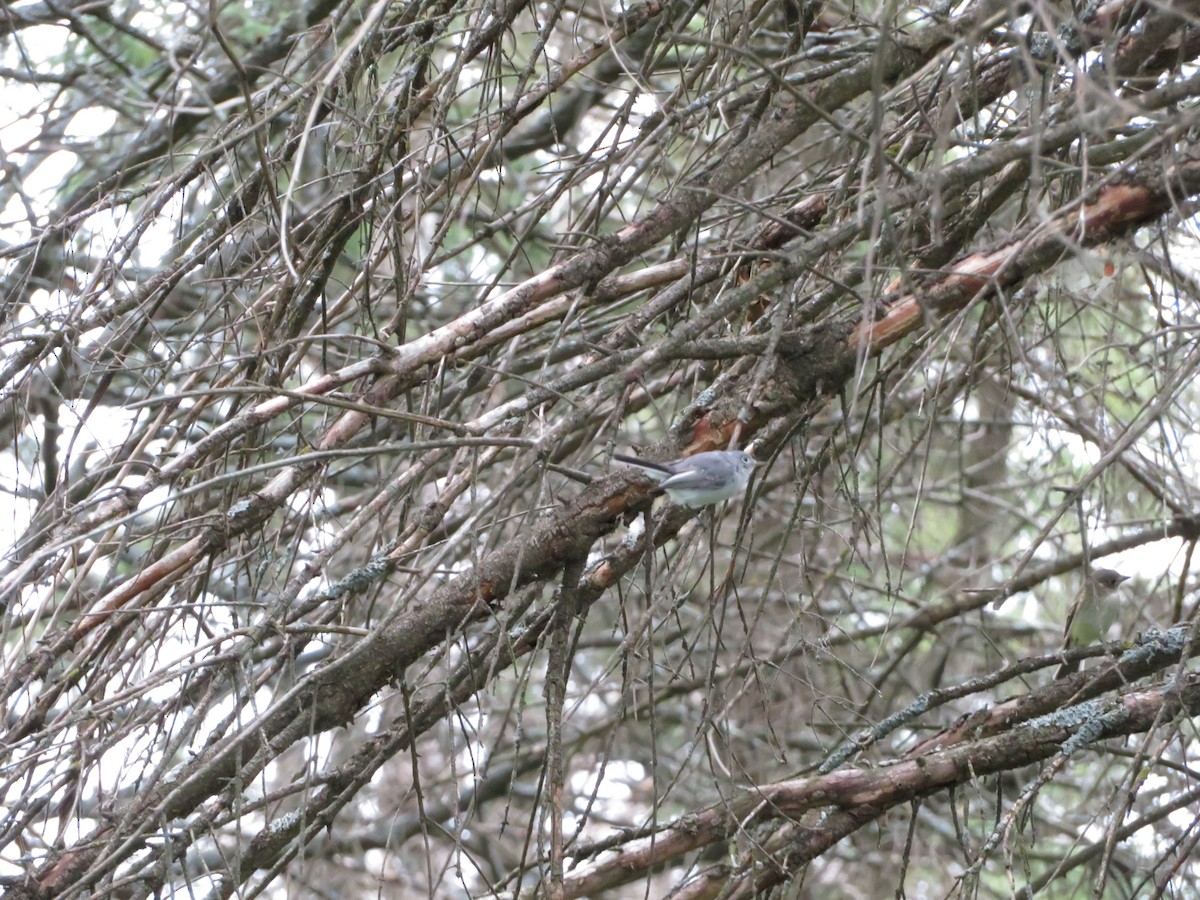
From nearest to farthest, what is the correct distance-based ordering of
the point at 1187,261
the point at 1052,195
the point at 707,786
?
the point at 1052,195
the point at 1187,261
the point at 707,786

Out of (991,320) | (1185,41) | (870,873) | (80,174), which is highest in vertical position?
(80,174)

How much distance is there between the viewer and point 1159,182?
2.34 metres

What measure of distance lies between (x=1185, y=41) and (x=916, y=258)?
78 centimetres

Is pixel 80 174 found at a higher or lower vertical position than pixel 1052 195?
higher

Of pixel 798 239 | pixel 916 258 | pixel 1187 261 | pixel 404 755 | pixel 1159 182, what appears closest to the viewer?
pixel 1159 182

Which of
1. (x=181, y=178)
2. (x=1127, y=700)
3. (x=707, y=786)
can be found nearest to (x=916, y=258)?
(x=1127, y=700)

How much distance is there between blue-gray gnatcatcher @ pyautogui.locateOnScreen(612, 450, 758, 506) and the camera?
2.24m

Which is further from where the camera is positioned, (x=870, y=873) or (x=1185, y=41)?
(x=870, y=873)

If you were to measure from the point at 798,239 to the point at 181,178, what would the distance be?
150 cm

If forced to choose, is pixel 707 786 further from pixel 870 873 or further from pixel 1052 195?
pixel 1052 195

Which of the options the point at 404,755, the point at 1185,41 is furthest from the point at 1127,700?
the point at 404,755

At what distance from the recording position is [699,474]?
2297 millimetres

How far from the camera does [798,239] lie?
2756mm

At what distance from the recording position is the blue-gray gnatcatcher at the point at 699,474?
2236mm
